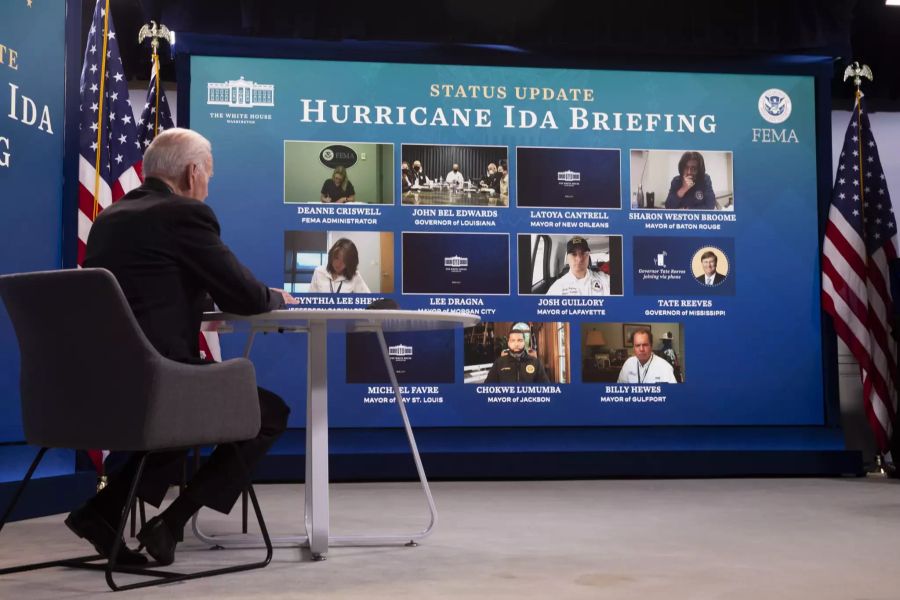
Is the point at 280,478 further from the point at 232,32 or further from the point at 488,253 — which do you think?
the point at 232,32

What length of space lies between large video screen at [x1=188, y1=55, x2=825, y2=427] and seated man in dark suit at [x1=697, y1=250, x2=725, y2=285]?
1 centimetres

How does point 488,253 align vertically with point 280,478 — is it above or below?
above

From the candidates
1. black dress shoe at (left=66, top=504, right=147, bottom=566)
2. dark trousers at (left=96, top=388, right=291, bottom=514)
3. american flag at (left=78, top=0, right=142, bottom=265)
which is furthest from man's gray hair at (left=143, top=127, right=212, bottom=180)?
american flag at (left=78, top=0, right=142, bottom=265)

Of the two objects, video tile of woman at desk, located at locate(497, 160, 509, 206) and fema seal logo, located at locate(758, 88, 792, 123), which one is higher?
fema seal logo, located at locate(758, 88, 792, 123)

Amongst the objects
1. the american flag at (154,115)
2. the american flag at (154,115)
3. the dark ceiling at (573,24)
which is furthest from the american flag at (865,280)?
the american flag at (154,115)

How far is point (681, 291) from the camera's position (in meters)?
5.82

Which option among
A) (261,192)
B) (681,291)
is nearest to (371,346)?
(261,192)

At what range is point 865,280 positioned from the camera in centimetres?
581

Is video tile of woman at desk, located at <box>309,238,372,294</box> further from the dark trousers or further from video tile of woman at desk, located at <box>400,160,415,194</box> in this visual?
the dark trousers

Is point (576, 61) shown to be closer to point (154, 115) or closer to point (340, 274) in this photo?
point (340, 274)

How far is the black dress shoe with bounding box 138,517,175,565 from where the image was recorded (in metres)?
2.62

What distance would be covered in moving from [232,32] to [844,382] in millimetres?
4753

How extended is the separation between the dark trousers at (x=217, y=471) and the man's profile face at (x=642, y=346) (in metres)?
3.34

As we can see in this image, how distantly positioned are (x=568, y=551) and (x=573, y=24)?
12.4 feet
